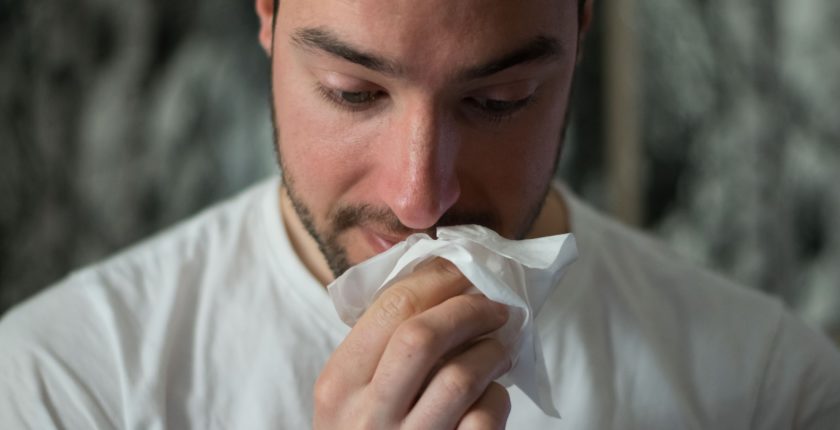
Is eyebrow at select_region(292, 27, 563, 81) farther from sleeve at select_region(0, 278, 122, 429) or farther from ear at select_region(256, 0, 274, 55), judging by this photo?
sleeve at select_region(0, 278, 122, 429)

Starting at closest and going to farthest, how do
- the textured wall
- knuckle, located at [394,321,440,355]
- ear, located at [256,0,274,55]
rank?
knuckle, located at [394,321,440,355] < ear, located at [256,0,274,55] < the textured wall

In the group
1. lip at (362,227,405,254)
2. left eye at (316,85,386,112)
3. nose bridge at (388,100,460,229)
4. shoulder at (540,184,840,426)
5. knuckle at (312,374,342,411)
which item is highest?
left eye at (316,85,386,112)

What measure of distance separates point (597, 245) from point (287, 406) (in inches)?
16.7

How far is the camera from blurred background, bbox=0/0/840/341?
4.64ft

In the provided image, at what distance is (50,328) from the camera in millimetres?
1000

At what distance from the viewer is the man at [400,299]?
81 centimetres

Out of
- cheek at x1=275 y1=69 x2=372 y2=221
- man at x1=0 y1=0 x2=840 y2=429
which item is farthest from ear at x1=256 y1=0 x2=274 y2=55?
cheek at x1=275 y1=69 x2=372 y2=221

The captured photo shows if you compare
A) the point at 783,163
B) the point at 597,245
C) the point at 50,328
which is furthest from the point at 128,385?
the point at 783,163

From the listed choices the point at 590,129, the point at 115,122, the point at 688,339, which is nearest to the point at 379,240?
the point at 688,339

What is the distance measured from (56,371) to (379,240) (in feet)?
1.19

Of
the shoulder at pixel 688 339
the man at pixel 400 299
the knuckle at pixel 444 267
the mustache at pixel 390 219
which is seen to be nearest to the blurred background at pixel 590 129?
the man at pixel 400 299

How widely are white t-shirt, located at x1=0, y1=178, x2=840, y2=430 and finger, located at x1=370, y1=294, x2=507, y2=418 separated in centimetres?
22

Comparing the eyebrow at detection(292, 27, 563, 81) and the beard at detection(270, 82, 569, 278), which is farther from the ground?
the eyebrow at detection(292, 27, 563, 81)

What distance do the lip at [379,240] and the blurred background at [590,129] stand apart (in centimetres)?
63
